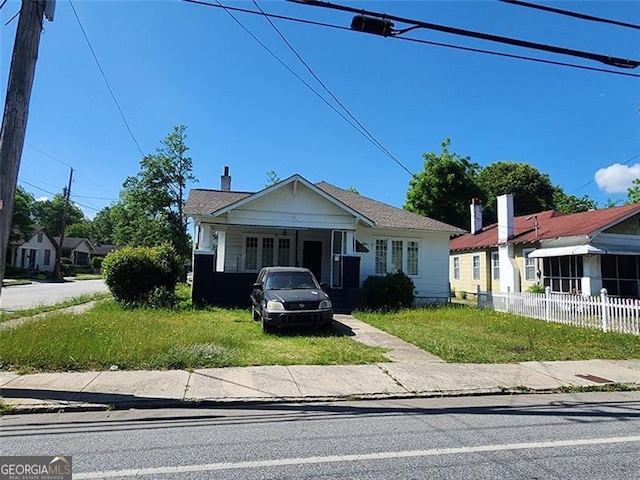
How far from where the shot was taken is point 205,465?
380cm

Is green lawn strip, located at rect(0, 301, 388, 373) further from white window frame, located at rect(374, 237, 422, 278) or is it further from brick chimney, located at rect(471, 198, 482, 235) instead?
brick chimney, located at rect(471, 198, 482, 235)

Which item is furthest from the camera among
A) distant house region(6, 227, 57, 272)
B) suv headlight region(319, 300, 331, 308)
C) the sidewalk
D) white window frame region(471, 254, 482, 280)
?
distant house region(6, 227, 57, 272)

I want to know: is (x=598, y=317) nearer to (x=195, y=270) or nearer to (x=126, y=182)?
(x=195, y=270)

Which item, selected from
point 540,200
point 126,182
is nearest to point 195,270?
point 126,182

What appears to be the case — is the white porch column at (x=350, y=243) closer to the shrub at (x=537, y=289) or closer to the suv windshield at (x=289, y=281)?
the suv windshield at (x=289, y=281)

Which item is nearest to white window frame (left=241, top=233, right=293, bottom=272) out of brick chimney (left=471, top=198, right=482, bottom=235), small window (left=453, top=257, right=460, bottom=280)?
small window (left=453, top=257, right=460, bottom=280)

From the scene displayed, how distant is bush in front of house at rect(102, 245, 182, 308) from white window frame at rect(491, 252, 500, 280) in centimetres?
1765

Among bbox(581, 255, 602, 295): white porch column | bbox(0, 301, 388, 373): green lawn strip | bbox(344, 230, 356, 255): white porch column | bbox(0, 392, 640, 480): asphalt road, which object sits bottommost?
bbox(0, 392, 640, 480): asphalt road

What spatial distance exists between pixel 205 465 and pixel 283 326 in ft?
22.7

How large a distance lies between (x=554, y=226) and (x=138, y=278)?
19.9m

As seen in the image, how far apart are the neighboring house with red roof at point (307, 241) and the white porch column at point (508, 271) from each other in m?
4.09

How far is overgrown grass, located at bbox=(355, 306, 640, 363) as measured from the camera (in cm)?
940

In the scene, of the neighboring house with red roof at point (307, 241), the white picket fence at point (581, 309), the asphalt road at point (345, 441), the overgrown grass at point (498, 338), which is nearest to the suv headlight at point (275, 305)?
the overgrown grass at point (498, 338)

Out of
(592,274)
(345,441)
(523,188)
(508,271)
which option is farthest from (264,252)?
(523,188)
